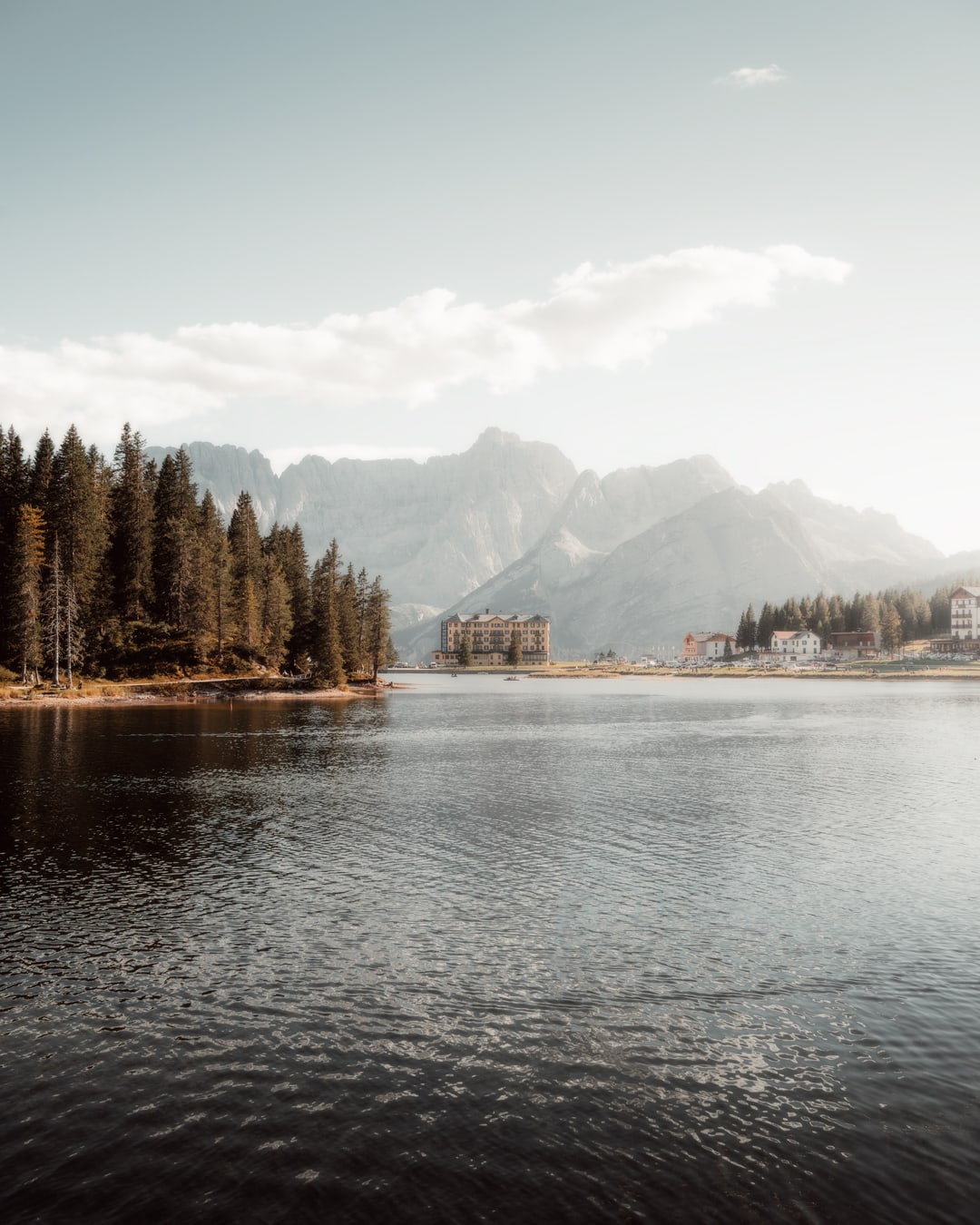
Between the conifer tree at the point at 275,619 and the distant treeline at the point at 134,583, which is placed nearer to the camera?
the distant treeline at the point at 134,583

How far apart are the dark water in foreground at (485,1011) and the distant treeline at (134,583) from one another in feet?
284

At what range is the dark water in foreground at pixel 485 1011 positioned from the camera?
49.3ft

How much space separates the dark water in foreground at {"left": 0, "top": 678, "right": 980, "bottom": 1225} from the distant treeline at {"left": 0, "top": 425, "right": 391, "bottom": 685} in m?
86.5

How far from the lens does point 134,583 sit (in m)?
148

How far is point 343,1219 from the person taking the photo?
547 inches

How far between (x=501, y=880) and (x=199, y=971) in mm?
13940

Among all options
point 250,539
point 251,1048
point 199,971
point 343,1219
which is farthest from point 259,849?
point 250,539

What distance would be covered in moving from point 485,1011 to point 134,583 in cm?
14247

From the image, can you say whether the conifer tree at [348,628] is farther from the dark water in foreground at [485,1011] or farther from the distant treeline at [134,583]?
the dark water in foreground at [485,1011]

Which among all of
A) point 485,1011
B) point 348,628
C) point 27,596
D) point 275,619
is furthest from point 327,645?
point 485,1011

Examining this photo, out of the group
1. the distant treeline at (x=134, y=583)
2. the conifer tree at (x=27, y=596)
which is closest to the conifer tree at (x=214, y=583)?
the distant treeline at (x=134, y=583)

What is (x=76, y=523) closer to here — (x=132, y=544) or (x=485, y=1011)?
(x=132, y=544)

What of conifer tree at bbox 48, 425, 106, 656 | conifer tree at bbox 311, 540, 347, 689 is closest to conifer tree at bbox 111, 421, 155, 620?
conifer tree at bbox 48, 425, 106, 656

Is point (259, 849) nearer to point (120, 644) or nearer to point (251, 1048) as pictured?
point (251, 1048)
